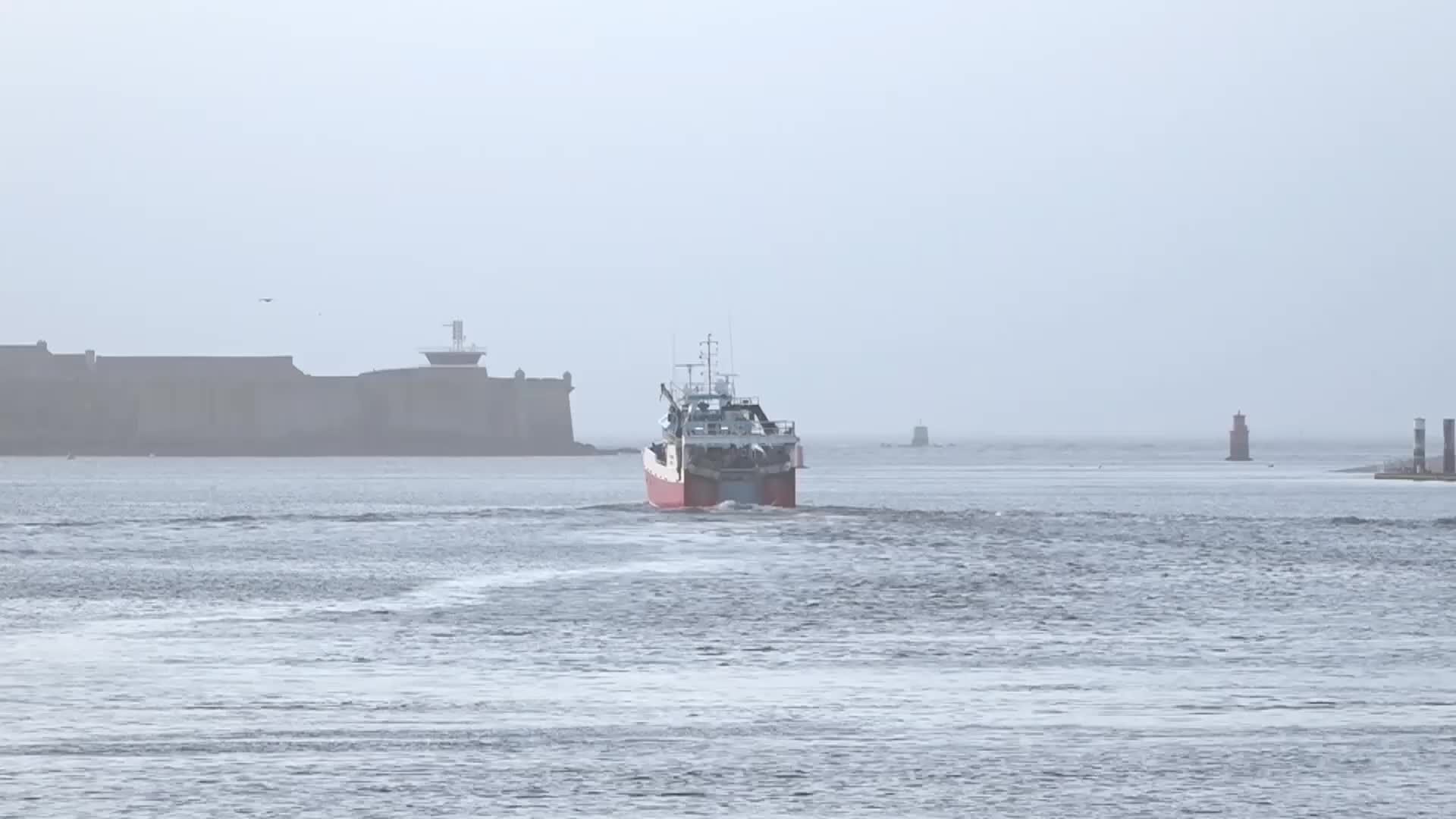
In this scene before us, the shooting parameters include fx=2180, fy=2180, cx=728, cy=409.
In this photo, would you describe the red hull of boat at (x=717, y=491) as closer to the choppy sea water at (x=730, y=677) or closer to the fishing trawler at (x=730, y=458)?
the fishing trawler at (x=730, y=458)

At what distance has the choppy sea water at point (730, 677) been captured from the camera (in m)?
18.3

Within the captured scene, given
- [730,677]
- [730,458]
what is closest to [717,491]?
[730,458]

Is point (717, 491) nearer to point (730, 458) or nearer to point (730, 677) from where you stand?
point (730, 458)

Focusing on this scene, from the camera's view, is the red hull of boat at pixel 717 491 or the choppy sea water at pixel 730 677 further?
the red hull of boat at pixel 717 491

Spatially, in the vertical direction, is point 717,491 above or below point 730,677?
above

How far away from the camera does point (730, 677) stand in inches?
1066

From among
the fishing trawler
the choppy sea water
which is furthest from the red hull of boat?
the choppy sea water

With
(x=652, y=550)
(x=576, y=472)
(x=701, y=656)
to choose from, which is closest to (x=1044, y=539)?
(x=652, y=550)

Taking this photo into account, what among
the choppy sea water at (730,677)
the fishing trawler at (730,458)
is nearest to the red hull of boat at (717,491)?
the fishing trawler at (730,458)

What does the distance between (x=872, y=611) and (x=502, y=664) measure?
460 inches

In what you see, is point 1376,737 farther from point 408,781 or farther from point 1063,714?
point 408,781

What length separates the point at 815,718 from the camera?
22.9m

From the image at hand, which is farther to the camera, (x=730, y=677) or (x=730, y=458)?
(x=730, y=458)

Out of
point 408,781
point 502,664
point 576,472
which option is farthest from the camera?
point 576,472
